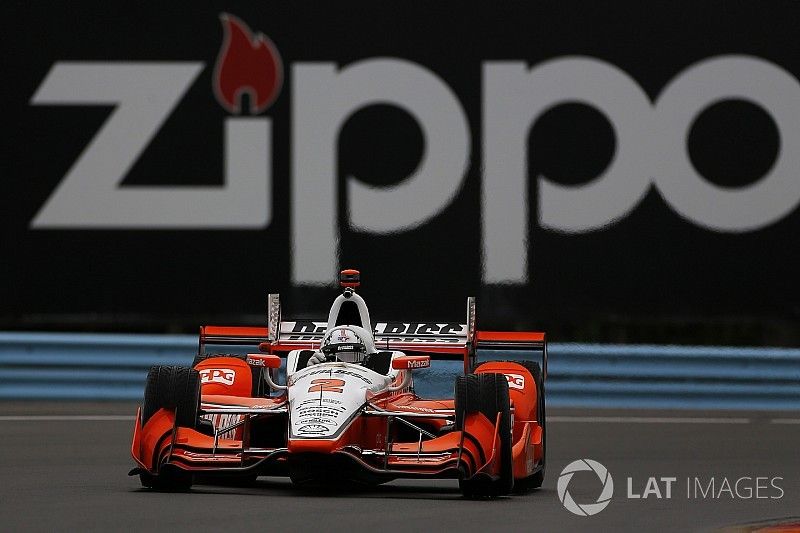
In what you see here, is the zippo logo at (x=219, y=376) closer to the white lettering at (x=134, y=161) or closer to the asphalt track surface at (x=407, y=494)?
the asphalt track surface at (x=407, y=494)

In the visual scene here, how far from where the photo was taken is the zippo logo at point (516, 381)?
12.4m

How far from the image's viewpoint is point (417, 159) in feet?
62.7

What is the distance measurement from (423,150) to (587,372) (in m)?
2.73

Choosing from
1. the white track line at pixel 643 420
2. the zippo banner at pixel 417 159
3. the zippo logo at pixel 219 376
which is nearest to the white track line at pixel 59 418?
the zippo banner at pixel 417 159

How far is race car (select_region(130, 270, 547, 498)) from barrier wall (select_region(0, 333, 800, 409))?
6127 millimetres

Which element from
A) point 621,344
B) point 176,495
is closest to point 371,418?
point 176,495

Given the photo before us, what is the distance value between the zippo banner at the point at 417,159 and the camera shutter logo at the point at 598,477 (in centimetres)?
559

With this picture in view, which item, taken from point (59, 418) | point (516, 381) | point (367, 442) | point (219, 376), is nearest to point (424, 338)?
point (516, 381)

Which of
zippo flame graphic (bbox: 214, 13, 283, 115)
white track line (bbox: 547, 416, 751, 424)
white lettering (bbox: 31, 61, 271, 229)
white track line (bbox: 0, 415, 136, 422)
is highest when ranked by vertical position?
zippo flame graphic (bbox: 214, 13, 283, 115)

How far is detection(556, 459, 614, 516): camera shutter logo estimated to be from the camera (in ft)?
34.6

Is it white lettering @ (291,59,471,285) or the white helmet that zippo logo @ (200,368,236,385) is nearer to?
the white helmet

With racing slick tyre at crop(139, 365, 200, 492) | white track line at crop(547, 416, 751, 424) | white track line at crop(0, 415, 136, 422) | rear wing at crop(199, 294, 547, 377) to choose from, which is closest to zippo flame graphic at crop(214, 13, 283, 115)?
white track line at crop(0, 415, 136, 422)

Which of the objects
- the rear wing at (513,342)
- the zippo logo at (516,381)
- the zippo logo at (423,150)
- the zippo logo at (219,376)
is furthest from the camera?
the zippo logo at (423,150)
